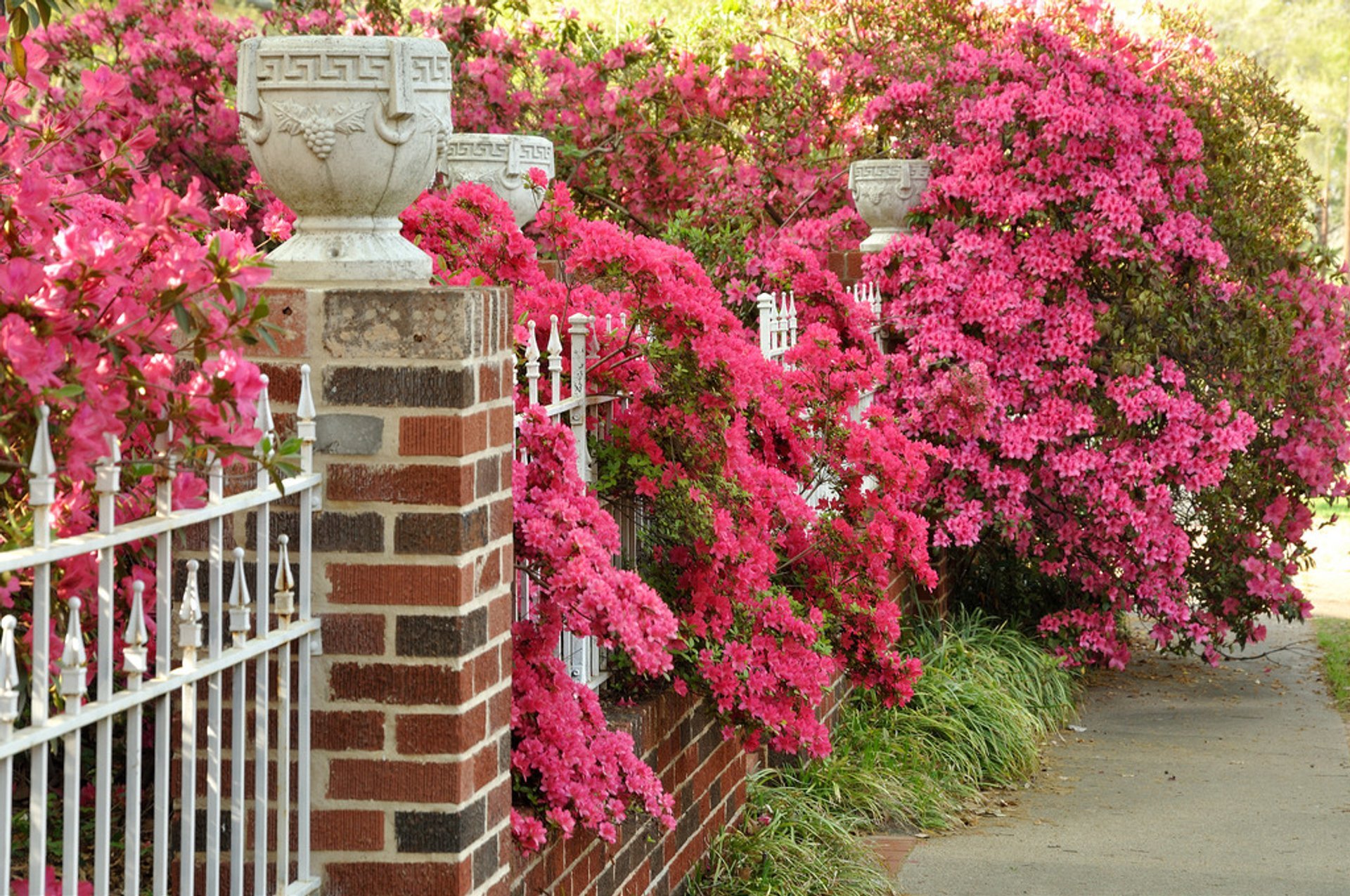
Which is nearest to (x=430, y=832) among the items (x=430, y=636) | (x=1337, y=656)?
(x=430, y=636)

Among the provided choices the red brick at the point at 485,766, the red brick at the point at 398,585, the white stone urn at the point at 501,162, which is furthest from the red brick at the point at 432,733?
the white stone urn at the point at 501,162

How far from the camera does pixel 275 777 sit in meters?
3.23

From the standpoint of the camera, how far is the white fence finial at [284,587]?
118 inches

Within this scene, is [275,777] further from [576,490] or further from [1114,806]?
[1114,806]

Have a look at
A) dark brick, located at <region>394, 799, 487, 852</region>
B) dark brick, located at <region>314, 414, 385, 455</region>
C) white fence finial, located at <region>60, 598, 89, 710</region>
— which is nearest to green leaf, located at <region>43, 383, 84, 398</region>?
white fence finial, located at <region>60, 598, 89, 710</region>

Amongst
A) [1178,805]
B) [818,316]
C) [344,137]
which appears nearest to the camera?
[344,137]

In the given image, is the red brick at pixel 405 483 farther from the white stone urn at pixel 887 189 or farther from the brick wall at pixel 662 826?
the white stone urn at pixel 887 189

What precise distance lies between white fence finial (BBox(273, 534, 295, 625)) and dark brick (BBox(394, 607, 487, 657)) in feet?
0.70

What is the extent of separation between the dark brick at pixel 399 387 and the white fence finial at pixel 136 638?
75cm

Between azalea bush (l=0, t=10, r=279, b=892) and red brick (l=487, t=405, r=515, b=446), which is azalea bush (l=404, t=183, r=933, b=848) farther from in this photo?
azalea bush (l=0, t=10, r=279, b=892)

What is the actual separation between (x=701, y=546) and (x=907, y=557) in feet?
4.48

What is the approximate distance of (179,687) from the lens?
2.88 m

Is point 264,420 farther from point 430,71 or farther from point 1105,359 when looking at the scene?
point 1105,359

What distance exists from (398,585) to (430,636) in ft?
0.36
